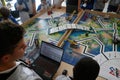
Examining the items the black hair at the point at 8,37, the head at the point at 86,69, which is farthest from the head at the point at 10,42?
the head at the point at 86,69

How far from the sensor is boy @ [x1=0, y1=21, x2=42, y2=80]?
2.33ft

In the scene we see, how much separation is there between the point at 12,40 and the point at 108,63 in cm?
131

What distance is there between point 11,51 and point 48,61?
932mm

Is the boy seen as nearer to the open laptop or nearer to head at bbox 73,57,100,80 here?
head at bbox 73,57,100,80

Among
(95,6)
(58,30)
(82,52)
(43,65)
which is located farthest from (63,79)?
(95,6)

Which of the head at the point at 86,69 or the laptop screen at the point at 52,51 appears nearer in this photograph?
the head at the point at 86,69

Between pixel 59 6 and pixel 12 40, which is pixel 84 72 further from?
pixel 59 6

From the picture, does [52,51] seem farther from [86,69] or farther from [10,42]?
[10,42]

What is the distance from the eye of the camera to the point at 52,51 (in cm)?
163

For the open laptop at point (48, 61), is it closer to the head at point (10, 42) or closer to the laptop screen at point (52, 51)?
the laptop screen at point (52, 51)

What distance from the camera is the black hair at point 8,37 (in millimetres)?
703

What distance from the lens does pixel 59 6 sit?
3.21 metres

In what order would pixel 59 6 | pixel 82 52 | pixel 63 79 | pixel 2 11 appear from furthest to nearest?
pixel 59 6, pixel 2 11, pixel 82 52, pixel 63 79

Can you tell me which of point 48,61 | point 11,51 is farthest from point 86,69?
point 48,61
